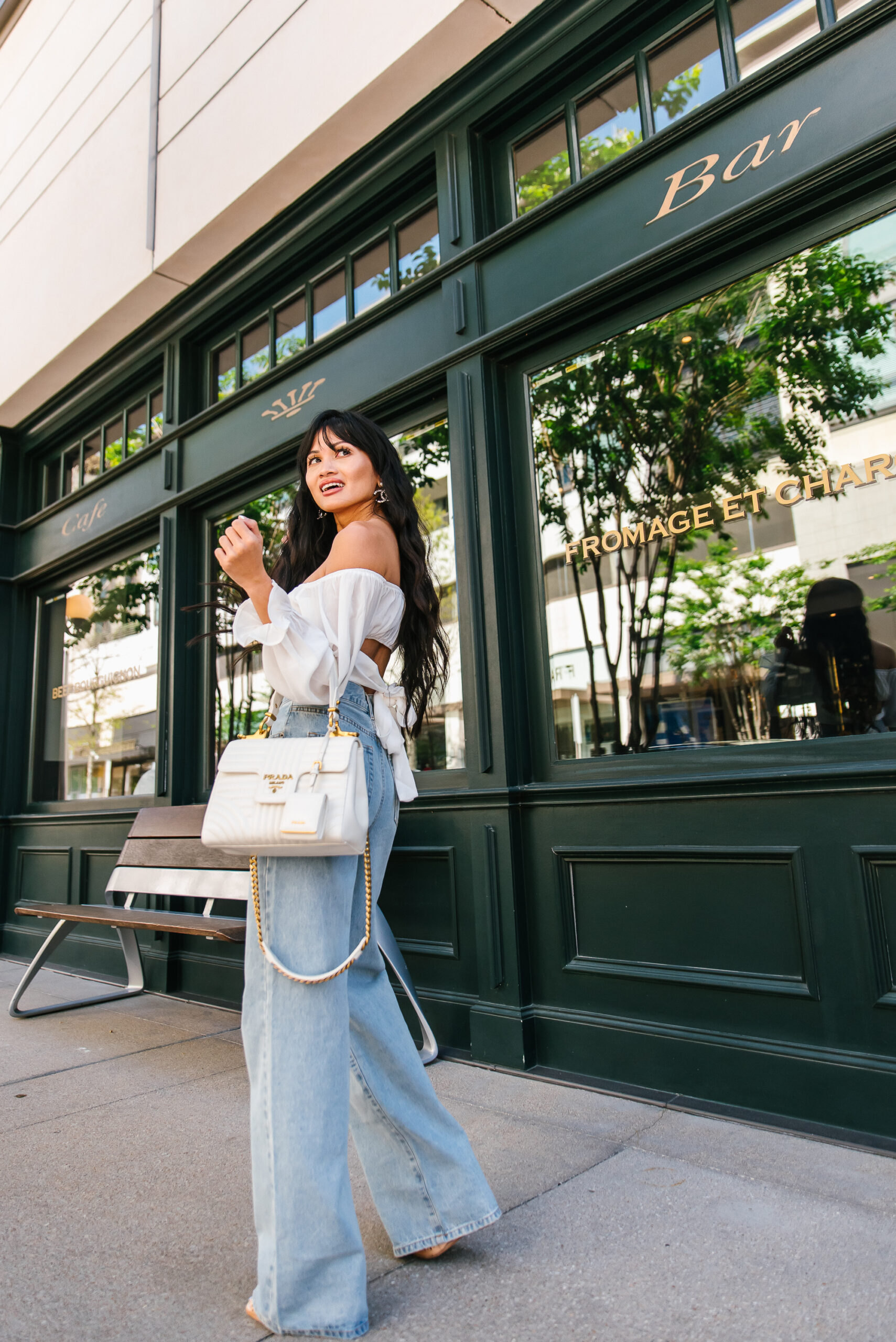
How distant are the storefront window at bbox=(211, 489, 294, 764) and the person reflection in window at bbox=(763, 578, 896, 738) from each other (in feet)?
9.88

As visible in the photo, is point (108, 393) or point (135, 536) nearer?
point (135, 536)

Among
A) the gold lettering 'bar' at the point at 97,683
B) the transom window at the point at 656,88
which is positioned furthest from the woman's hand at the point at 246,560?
the gold lettering 'bar' at the point at 97,683

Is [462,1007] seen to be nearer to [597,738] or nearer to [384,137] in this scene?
[597,738]

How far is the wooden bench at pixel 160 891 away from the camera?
3.78 m

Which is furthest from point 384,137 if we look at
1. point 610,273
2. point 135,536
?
point 135,536

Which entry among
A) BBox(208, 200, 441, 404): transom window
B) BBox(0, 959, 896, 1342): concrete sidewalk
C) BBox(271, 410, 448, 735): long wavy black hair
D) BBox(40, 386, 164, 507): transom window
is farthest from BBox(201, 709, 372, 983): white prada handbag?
BBox(40, 386, 164, 507): transom window

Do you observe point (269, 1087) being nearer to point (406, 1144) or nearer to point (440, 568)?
point (406, 1144)

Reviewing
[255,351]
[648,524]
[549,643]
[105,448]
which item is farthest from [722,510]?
[105,448]

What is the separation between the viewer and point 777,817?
9.18 ft

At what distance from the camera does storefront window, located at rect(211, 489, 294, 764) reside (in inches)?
199

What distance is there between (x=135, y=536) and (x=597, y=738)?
3.91 metres

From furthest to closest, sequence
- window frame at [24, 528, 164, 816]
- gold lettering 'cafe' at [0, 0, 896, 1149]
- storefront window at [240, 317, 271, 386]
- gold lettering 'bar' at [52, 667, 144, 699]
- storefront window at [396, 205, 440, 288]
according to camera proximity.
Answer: gold lettering 'bar' at [52, 667, 144, 699]
window frame at [24, 528, 164, 816]
storefront window at [240, 317, 271, 386]
storefront window at [396, 205, 440, 288]
gold lettering 'cafe' at [0, 0, 896, 1149]

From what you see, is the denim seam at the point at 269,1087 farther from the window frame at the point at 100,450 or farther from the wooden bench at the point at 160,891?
the window frame at the point at 100,450

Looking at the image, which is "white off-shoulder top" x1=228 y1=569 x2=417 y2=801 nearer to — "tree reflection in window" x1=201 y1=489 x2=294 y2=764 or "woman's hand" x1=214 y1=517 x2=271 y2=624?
"woman's hand" x1=214 y1=517 x2=271 y2=624
